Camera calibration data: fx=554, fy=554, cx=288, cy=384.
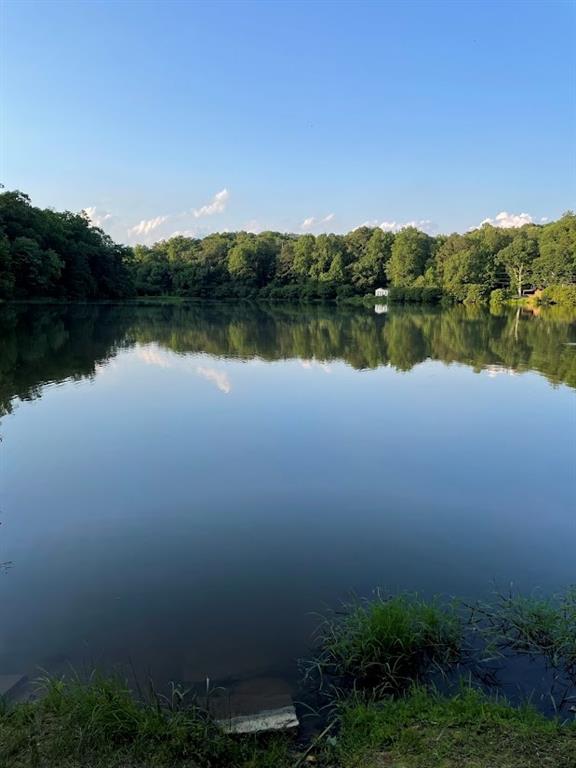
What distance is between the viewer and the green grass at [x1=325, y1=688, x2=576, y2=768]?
2990mm

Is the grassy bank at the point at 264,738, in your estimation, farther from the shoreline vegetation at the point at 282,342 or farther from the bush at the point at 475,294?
the bush at the point at 475,294

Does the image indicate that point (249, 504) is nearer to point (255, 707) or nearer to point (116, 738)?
point (255, 707)

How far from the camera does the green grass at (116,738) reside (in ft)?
10.0

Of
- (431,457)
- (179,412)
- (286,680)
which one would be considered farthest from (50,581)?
(179,412)

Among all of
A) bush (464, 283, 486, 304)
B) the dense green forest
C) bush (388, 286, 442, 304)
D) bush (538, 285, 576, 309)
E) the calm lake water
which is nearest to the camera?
the calm lake water

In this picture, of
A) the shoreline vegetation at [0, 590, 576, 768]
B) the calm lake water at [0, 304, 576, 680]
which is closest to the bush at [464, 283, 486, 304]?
the calm lake water at [0, 304, 576, 680]

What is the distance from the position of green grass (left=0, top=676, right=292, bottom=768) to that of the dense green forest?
4370cm

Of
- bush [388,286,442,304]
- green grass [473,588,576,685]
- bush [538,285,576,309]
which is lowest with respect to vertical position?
green grass [473,588,576,685]

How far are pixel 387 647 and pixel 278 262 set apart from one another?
85.9 meters

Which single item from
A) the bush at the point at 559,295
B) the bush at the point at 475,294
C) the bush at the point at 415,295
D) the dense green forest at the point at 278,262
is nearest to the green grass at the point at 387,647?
the dense green forest at the point at 278,262

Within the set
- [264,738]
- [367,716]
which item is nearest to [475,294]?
[367,716]

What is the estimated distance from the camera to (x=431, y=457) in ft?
32.2

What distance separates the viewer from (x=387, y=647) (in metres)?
4.27

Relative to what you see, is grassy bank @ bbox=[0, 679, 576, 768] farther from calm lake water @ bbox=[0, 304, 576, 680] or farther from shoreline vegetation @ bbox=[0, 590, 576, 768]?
calm lake water @ bbox=[0, 304, 576, 680]
